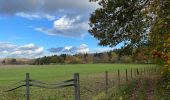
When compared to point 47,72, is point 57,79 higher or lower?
lower

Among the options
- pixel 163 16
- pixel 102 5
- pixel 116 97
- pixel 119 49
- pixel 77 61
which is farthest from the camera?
pixel 77 61

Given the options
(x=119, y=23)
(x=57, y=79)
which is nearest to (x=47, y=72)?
(x=57, y=79)

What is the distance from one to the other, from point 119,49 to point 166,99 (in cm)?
1817

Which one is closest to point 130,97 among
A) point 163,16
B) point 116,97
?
point 116,97

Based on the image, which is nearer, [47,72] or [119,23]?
[119,23]

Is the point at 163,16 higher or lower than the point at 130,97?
higher

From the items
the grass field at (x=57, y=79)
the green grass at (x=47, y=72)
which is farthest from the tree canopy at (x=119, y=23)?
the green grass at (x=47, y=72)

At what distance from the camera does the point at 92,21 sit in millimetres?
35688

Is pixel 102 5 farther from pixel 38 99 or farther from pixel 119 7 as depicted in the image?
pixel 38 99

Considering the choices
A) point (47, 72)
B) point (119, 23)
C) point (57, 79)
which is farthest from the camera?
point (47, 72)

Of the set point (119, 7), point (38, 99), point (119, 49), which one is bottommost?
point (38, 99)

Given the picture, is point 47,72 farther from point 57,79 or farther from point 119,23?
point 119,23

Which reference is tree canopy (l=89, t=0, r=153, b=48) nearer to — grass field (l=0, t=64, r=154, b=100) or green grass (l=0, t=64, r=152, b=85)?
grass field (l=0, t=64, r=154, b=100)

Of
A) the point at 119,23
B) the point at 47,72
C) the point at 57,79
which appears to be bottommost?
the point at 57,79
